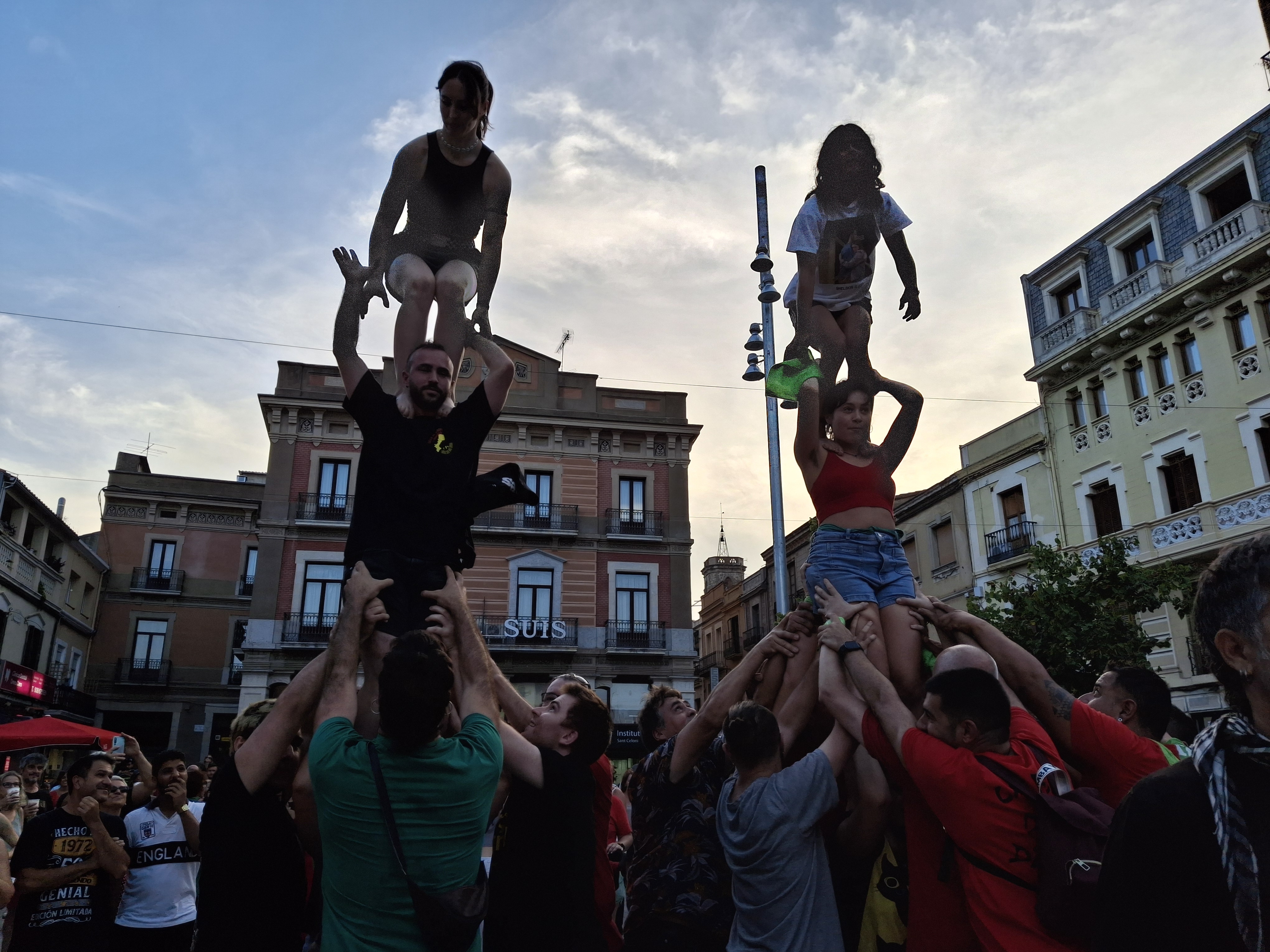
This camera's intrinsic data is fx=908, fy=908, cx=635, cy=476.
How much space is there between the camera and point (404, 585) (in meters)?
3.59

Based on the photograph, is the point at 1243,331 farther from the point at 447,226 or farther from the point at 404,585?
the point at 404,585

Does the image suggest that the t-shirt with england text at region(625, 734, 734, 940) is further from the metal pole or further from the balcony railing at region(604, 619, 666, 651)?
the balcony railing at region(604, 619, 666, 651)

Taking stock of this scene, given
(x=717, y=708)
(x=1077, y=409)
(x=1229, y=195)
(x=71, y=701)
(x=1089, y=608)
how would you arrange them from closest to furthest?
(x=717, y=708) → (x=1089, y=608) → (x=1229, y=195) → (x=1077, y=409) → (x=71, y=701)

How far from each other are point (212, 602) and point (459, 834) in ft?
119

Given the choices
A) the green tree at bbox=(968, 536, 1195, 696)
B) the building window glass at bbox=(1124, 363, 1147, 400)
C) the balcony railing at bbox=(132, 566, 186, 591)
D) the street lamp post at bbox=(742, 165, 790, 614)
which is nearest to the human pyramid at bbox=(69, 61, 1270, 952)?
the street lamp post at bbox=(742, 165, 790, 614)

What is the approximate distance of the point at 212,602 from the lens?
35.4 m

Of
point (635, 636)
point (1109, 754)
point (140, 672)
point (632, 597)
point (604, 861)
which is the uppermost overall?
point (632, 597)

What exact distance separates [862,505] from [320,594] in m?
26.6

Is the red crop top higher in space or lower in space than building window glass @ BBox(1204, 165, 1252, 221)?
lower

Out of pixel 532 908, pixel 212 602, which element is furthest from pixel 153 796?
pixel 212 602

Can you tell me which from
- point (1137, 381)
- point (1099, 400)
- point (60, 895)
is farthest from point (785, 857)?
point (1099, 400)

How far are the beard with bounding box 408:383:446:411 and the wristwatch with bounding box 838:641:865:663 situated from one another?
1951 mm

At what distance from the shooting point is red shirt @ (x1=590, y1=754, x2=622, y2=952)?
423 cm

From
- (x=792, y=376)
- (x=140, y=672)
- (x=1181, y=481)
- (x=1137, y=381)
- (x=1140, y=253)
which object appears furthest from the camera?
(x=140, y=672)
